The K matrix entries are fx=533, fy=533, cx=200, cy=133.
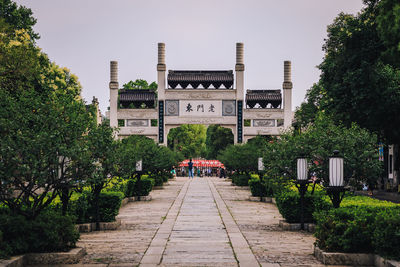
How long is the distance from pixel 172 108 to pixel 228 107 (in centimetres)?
548

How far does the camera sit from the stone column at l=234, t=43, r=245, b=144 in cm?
5156

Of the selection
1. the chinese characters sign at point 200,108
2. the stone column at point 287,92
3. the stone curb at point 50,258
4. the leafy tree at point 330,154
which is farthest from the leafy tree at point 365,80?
the stone column at point 287,92

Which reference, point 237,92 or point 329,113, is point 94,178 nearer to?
point 329,113

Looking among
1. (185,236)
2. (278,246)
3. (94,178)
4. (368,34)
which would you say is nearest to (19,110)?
(94,178)

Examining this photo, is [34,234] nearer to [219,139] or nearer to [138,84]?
[138,84]

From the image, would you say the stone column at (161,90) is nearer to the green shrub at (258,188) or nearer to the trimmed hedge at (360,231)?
the green shrub at (258,188)

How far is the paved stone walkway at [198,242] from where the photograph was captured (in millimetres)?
9078

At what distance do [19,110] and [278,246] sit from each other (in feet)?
18.6

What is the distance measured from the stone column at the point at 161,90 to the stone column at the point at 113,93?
173 inches

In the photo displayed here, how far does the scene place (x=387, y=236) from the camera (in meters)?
7.93

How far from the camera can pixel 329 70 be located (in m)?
28.3

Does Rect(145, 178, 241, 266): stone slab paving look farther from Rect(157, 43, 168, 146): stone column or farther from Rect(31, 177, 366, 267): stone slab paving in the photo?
Rect(157, 43, 168, 146): stone column

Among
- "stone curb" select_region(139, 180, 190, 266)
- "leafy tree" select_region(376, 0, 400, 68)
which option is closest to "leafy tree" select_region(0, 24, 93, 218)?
"stone curb" select_region(139, 180, 190, 266)

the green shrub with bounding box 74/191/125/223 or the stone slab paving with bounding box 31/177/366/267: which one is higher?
the green shrub with bounding box 74/191/125/223
